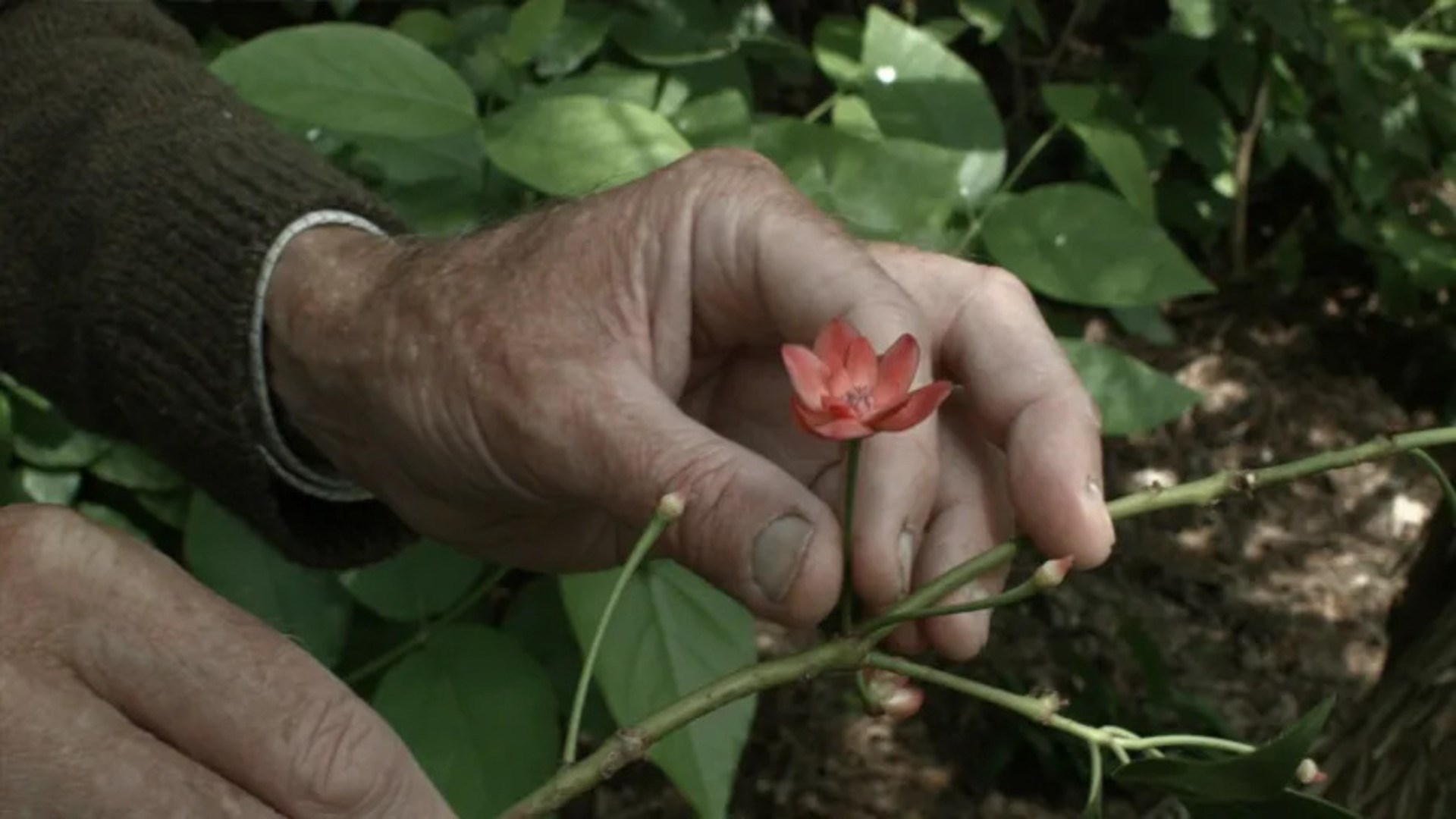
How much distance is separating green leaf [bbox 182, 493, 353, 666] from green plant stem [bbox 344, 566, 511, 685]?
0.10ft

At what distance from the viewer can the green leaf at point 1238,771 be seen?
0.62m

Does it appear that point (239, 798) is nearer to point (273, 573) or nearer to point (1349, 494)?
point (273, 573)

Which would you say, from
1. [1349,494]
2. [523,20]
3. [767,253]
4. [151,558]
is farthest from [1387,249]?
[151,558]

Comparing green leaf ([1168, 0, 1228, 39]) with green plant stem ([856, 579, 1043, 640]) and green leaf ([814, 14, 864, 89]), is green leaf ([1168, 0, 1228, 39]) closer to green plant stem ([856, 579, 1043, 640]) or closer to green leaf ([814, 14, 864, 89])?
green leaf ([814, 14, 864, 89])

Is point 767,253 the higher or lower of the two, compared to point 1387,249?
higher

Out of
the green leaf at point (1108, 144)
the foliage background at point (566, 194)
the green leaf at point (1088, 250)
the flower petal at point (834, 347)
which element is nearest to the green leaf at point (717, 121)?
the foliage background at point (566, 194)

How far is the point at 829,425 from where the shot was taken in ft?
2.33

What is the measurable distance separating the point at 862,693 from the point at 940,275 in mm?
316

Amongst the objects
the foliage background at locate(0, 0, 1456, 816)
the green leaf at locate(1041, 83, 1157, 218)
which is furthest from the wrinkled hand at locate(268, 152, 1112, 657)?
the green leaf at locate(1041, 83, 1157, 218)

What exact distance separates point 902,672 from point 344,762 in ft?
0.90

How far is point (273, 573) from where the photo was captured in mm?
1253

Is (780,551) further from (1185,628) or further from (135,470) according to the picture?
(1185,628)

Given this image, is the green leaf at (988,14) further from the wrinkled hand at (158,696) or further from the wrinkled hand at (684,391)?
the wrinkled hand at (158,696)

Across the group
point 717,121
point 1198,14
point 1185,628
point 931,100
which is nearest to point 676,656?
point 717,121
